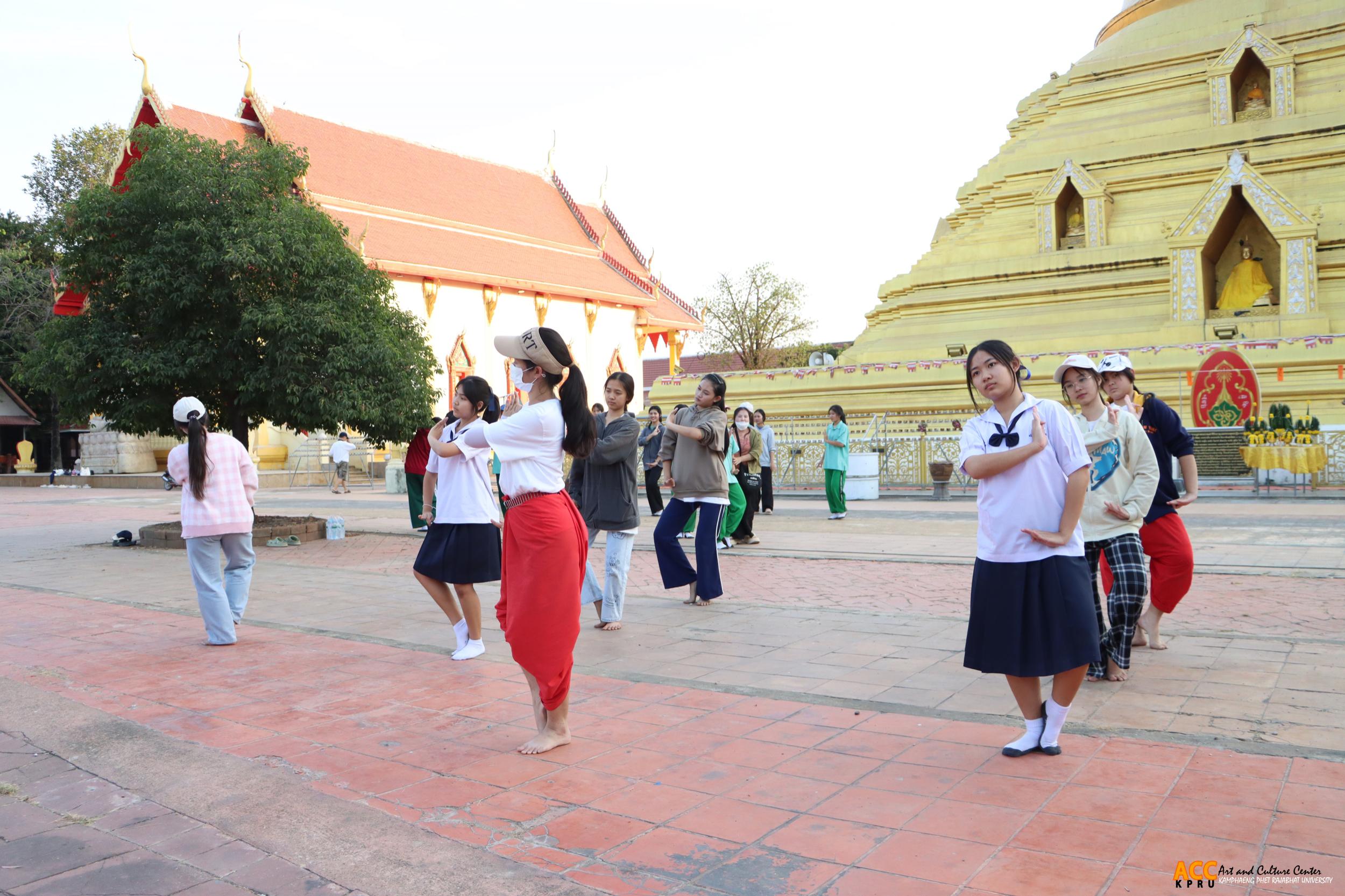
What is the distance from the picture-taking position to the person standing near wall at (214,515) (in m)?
6.52

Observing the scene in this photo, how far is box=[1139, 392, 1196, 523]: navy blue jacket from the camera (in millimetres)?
5379

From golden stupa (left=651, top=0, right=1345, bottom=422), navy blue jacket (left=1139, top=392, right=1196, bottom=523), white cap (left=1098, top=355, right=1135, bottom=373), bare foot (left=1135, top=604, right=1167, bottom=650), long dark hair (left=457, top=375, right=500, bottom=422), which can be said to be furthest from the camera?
golden stupa (left=651, top=0, right=1345, bottom=422)

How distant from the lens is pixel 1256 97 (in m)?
21.2

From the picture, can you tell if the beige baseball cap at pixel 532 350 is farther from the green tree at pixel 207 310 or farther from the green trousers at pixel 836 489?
the green trousers at pixel 836 489

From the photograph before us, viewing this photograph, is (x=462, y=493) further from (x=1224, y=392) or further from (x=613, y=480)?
(x=1224, y=392)

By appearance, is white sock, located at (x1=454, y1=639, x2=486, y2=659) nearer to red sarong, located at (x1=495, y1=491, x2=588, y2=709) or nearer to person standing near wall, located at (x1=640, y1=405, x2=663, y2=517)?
red sarong, located at (x1=495, y1=491, x2=588, y2=709)

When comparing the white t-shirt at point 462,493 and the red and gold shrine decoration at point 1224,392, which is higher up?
the red and gold shrine decoration at point 1224,392

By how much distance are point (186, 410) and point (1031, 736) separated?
5.61 meters

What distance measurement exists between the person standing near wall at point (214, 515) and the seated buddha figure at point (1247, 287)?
18.9 metres

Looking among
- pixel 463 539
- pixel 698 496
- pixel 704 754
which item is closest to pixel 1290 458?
pixel 698 496

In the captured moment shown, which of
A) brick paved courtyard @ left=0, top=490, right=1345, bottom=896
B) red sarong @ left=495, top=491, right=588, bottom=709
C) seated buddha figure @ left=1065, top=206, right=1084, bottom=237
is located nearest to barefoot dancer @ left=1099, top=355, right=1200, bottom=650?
brick paved courtyard @ left=0, top=490, right=1345, bottom=896

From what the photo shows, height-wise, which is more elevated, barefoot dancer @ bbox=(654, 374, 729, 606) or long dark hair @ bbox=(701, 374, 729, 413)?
long dark hair @ bbox=(701, 374, 729, 413)

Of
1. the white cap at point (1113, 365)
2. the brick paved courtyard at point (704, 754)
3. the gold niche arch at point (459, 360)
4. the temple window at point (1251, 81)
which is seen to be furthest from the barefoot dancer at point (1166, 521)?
the gold niche arch at point (459, 360)

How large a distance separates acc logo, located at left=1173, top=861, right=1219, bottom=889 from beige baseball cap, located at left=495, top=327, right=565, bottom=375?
279cm
